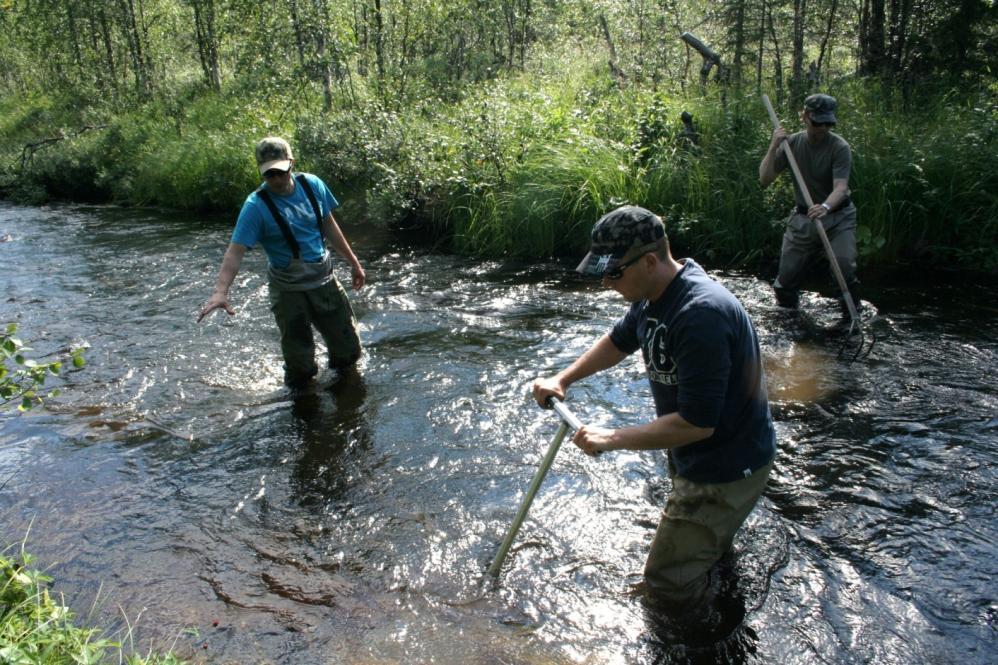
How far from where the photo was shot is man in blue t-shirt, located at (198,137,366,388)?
5.29 m

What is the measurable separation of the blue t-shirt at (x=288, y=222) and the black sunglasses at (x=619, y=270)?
3.39 m

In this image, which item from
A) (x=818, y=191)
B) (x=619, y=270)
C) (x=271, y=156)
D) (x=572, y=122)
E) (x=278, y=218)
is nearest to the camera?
(x=619, y=270)

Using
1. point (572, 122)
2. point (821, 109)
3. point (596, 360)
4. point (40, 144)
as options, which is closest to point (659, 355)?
point (596, 360)

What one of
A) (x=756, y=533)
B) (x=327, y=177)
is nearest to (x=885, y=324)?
(x=756, y=533)

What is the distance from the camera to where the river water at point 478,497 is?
11.8 ft

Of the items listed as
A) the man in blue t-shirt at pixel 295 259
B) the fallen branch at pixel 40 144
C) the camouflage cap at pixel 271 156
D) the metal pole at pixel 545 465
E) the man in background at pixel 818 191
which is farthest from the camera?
the fallen branch at pixel 40 144

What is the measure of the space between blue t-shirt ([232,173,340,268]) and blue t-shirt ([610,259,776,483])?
325 cm

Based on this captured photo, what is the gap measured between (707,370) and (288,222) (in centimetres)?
381

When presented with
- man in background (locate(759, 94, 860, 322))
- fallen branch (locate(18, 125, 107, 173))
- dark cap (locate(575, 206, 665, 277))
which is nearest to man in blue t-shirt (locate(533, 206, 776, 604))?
dark cap (locate(575, 206, 665, 277))

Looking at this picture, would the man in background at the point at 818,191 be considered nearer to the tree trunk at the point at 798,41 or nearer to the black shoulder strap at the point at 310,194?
the black shoulder strap at the point at 310,194

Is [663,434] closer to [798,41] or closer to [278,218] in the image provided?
[278,218]

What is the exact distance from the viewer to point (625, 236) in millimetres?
2750

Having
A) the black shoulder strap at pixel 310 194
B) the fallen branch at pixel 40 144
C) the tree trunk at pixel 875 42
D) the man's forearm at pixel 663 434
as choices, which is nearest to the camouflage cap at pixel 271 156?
the black shoulder strap at pixel 310 194

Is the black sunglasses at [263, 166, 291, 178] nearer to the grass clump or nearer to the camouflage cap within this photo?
the camouflage cap
